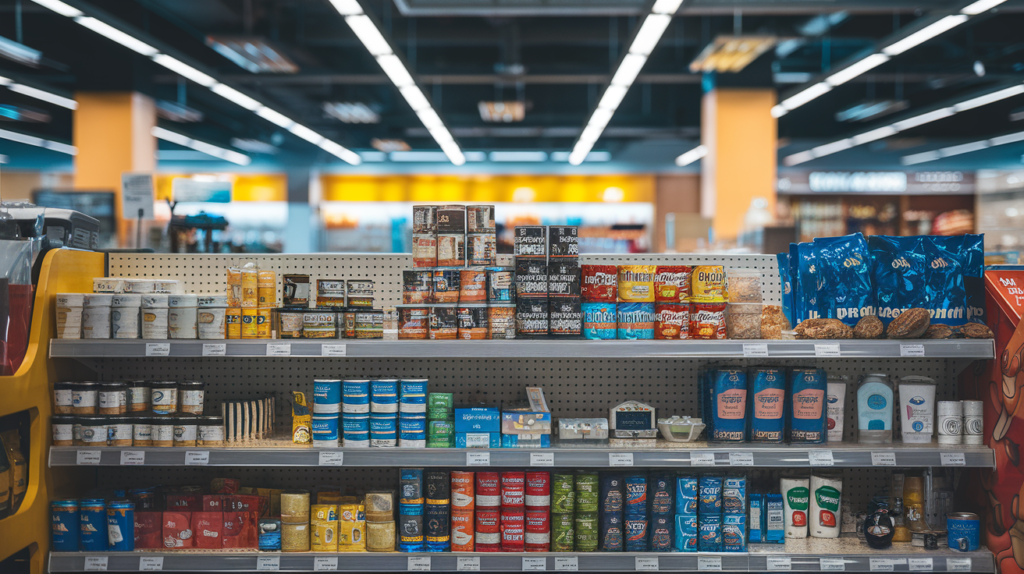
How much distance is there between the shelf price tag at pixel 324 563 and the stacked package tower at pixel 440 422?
566 millimetres

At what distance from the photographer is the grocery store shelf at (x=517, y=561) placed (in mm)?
2551

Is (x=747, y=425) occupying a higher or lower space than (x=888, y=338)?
lower

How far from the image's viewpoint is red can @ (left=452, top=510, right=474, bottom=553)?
8.54ft

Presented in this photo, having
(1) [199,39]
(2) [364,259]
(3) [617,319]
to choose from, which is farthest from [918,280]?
(1) [199,39]

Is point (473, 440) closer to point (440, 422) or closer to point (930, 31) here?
point (440, 422)

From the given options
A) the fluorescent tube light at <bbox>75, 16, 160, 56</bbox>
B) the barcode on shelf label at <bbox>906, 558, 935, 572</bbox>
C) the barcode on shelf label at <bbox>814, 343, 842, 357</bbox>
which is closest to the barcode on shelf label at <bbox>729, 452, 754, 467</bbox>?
the barcode on shelf label at <bbox>814, 343, 842, 357</bbox>

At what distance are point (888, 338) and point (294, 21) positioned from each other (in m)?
7.85

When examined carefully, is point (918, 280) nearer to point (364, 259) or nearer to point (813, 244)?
point (813, 244)

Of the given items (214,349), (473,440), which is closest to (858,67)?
(473,440)

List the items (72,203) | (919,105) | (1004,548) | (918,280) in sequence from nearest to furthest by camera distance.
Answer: (1004,548)
(918,280)
(72,203)
(919,105)

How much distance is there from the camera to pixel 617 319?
261 centimetres

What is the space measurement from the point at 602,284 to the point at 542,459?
71 cm

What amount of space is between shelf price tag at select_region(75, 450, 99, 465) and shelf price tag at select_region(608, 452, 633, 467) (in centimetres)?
196

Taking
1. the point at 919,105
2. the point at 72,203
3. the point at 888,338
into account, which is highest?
the point at 919,105
